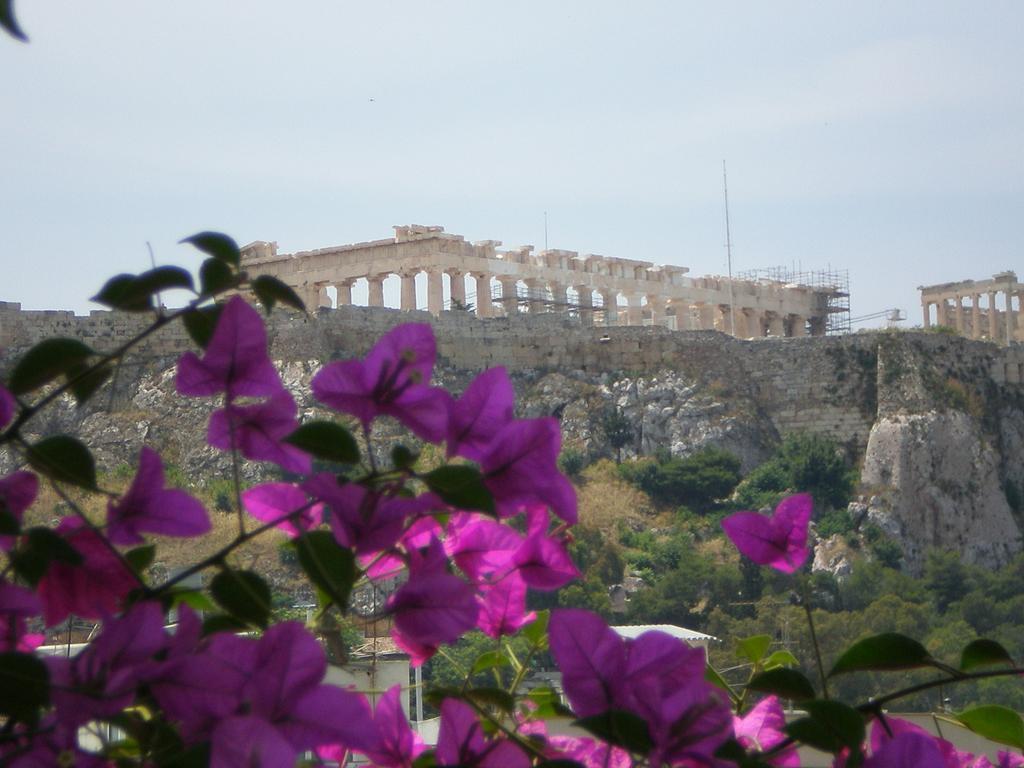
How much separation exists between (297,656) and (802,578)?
39 centimetres

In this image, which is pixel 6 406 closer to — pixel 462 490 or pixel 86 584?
pixel 86 584

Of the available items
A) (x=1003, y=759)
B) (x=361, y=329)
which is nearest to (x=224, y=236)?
(x=1003, y=759)

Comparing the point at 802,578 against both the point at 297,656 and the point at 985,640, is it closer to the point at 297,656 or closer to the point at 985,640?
the point at 985,640

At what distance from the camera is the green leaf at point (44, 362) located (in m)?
0.99

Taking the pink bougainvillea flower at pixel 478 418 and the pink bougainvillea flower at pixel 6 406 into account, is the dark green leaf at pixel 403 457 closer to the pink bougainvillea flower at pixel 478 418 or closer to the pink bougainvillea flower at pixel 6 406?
the pink bougainvillea flower at pixel 478 418

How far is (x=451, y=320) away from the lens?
29625 millimetres

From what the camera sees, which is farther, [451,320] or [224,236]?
[451,320]

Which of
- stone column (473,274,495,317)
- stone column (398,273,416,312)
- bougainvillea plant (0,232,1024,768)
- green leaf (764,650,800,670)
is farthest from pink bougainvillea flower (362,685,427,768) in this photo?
stone column (473,274,495,317)

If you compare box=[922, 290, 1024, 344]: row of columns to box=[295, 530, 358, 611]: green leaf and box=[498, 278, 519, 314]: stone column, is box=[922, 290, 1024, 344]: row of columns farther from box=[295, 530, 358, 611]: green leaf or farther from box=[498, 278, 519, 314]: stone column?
box=[295, 530, 358, 611]: green leaf

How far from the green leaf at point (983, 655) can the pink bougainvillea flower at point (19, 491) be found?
598 millimetres

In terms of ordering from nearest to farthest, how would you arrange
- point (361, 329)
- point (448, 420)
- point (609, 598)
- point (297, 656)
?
point (297, 656) → point (448, 420) → point (609, 598) → point (361, 329)

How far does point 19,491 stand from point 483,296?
3269 cm

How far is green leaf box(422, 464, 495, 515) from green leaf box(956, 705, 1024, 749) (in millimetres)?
440

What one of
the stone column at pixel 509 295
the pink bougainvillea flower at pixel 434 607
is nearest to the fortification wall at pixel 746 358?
the stone column at pixel 509 295
